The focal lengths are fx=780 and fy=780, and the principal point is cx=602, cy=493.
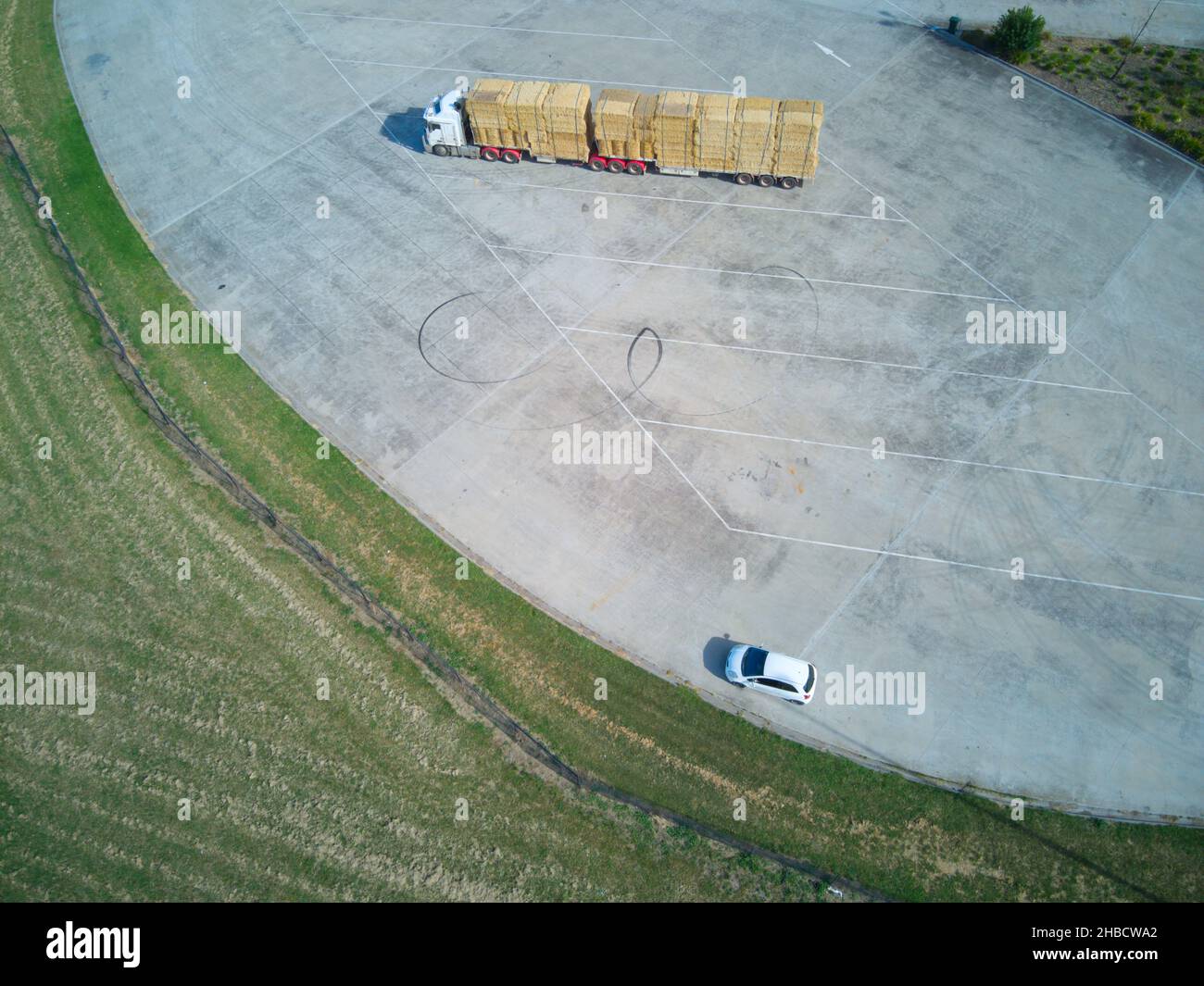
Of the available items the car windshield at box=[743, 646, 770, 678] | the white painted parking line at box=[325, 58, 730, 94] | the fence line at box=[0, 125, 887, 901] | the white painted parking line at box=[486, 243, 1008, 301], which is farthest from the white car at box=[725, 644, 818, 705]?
the white painted parking line at box=[325, 58, 730, 94]

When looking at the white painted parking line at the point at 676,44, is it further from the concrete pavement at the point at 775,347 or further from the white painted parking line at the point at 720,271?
the white painted parking line at the point at 720,271

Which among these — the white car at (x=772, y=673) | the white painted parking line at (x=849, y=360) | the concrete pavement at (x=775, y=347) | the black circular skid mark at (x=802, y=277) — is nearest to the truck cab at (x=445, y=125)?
the concrete pavement at (x=775, y=347)

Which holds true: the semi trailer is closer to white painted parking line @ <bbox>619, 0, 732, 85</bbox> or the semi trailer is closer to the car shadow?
white painted parking line @ <bbox>619, 0, 732, 85</bbox>

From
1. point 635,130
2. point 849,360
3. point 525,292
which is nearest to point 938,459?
point 849,360
